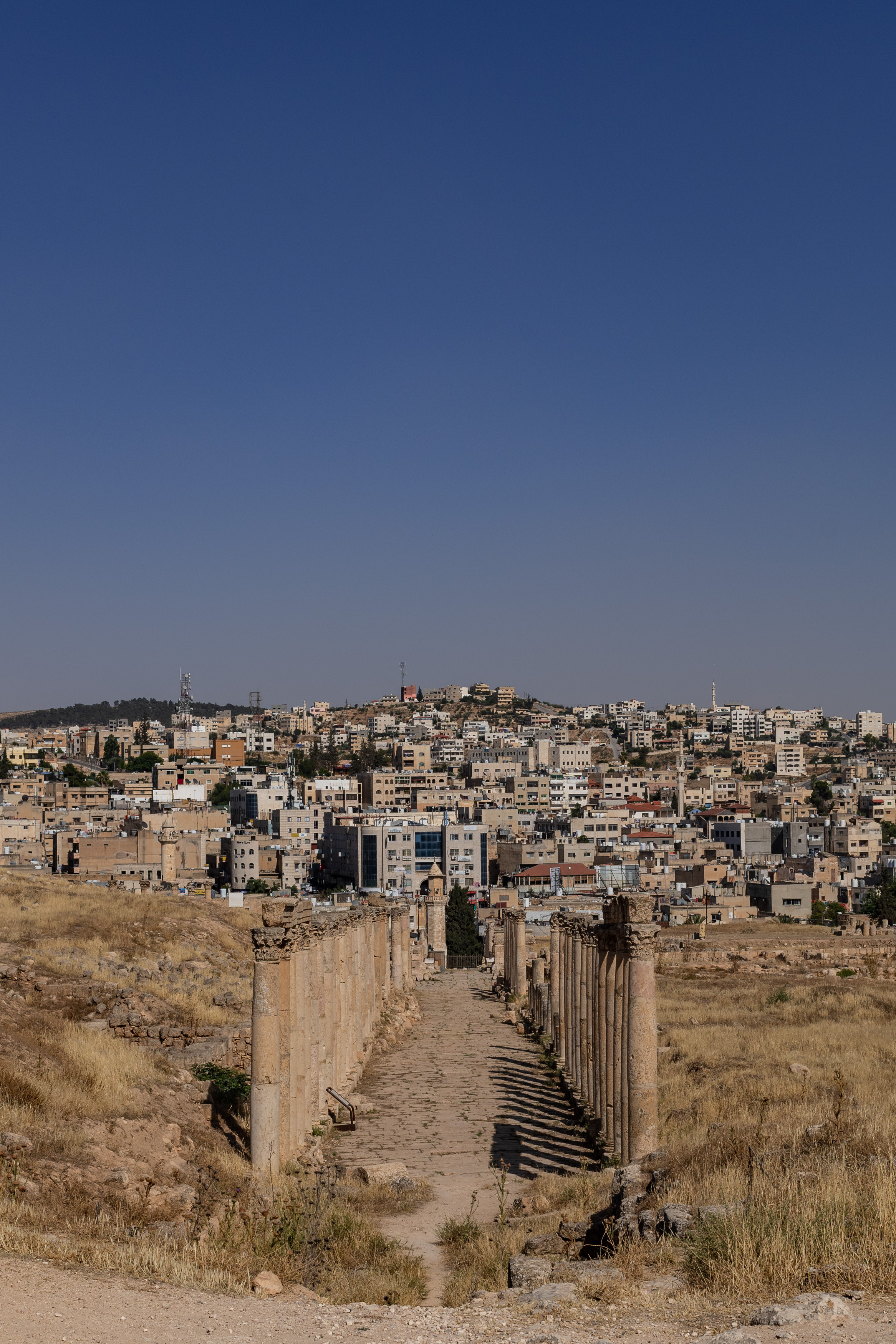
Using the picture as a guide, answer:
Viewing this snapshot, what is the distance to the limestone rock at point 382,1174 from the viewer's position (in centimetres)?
1306

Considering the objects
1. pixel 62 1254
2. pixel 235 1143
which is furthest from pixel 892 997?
pixel 62 1254

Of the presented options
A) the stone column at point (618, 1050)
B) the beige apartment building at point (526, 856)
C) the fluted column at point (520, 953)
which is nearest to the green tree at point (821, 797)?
the beige apartment building at point (526, 856)

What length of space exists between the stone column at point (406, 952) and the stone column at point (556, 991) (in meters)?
8.51

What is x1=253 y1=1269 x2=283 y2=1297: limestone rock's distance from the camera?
8.45 m

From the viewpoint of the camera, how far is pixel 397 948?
34312mm

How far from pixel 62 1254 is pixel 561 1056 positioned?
15629mm

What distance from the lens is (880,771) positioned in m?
182

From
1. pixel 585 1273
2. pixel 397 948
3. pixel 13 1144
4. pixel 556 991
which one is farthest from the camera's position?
pixel 397 948

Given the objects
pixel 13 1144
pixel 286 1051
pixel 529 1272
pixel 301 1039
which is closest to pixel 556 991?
pixel 301 1039

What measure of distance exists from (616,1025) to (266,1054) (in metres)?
4.67

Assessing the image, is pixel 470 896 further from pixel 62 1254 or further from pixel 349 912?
pixel 62 1254

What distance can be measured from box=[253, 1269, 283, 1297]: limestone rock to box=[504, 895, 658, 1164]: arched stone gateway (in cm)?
532

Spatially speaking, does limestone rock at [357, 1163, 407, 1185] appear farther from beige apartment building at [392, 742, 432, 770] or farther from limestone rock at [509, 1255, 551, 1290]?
beige apartment building at [392, 742, 432, 770]

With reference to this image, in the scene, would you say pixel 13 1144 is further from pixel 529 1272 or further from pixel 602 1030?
pixel 602 1030
